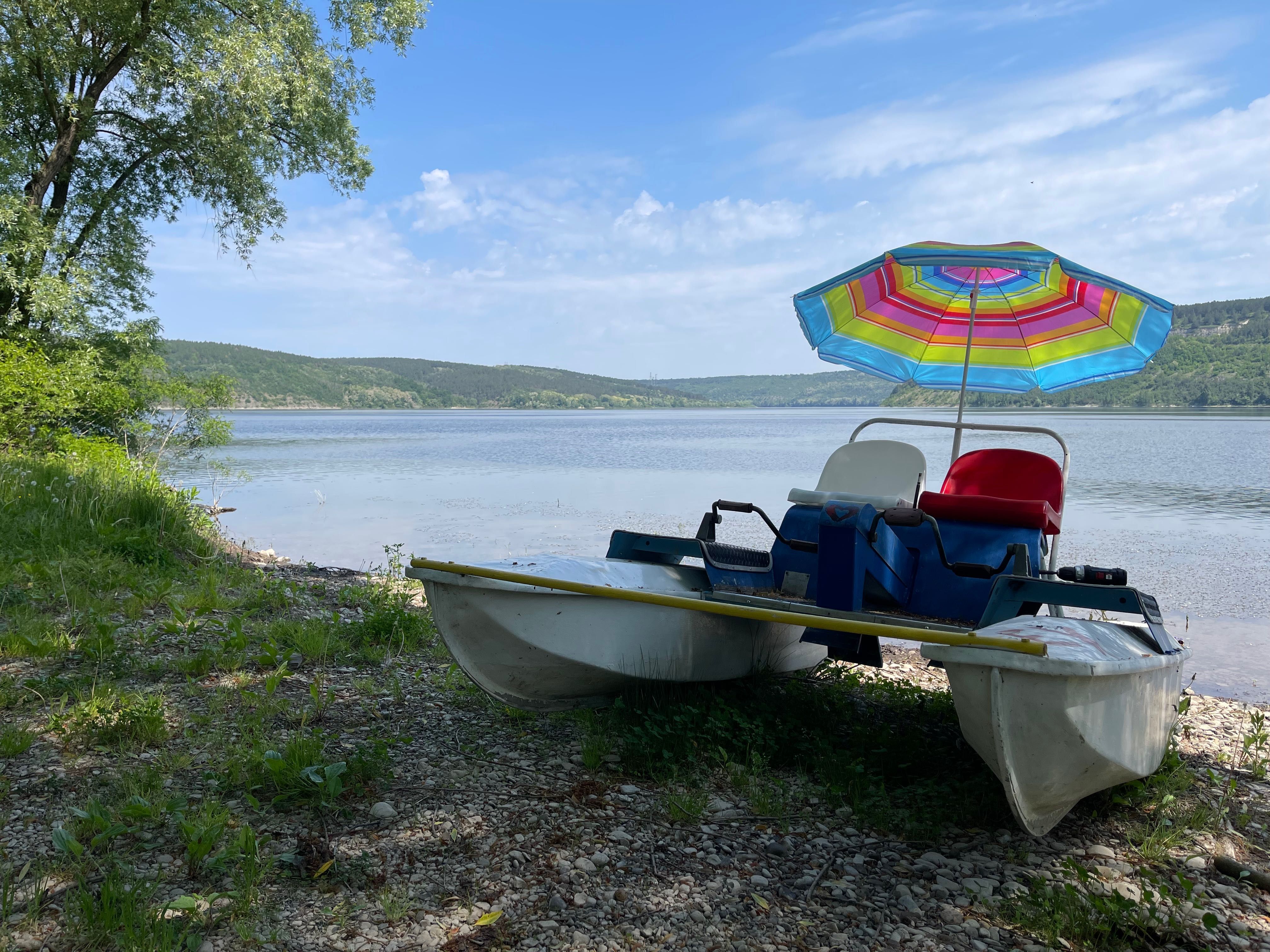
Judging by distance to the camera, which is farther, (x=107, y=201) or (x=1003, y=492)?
(x=107, y=201)

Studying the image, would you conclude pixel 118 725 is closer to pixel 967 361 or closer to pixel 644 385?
pixel 967 361

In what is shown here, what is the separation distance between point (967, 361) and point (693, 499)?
13227mm

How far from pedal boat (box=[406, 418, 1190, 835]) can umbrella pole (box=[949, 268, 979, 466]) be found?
0.62m

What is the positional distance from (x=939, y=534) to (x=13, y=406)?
1322cm

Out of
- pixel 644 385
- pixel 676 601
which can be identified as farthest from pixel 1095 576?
pixel 644 385

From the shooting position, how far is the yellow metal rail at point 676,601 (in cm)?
349

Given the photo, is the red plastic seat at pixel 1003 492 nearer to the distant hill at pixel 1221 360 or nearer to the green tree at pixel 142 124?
the green tree at pixel 142 124

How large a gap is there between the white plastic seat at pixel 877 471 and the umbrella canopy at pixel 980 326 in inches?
42.6

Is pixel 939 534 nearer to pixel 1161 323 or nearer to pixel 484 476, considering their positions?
pixel 1161 323

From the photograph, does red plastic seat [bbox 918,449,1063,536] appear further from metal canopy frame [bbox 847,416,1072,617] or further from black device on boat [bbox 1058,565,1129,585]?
black device on boat [bbox 1058,565,1129,585]

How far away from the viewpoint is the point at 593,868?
309 cm

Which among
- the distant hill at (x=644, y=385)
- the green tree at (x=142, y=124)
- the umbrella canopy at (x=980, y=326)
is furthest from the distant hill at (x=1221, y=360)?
the umbrella canopy at (x=980, y=326)

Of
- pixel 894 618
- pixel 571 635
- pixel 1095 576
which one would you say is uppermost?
pixel 1095 576

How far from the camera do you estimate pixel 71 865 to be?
283 centimetres
